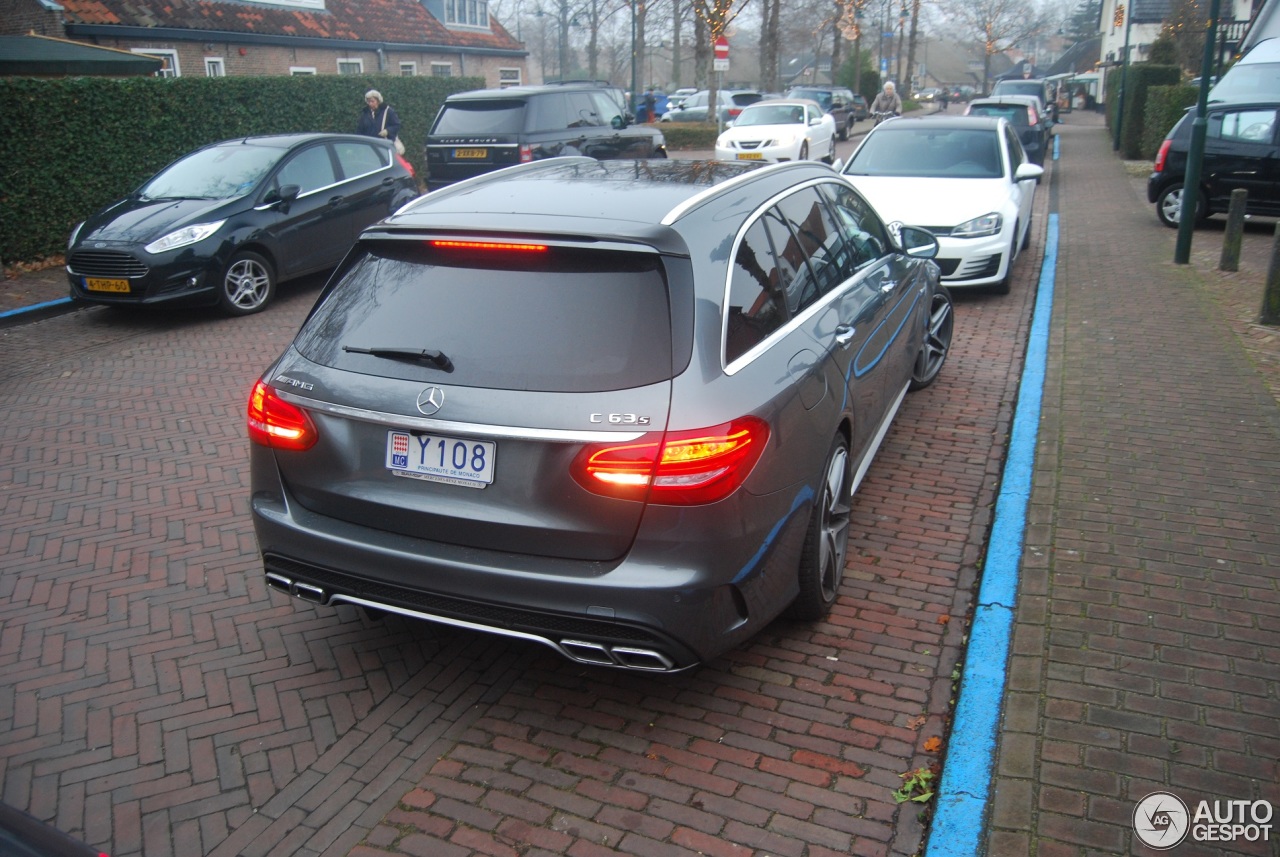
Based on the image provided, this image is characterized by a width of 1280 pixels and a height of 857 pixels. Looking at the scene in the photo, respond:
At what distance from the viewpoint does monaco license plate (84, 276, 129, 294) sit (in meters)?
9.48

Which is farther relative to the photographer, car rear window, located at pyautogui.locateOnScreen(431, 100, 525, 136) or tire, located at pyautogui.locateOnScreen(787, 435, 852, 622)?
car rear window, located at pyautogui.locateOnScreen(431, 100, 525, 136)

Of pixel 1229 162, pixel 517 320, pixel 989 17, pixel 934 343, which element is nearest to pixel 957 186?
pixel 934 343

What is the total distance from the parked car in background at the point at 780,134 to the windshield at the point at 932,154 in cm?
987

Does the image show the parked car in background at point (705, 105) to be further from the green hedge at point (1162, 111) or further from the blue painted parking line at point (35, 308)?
the blue painted parking line at point (35, 308)

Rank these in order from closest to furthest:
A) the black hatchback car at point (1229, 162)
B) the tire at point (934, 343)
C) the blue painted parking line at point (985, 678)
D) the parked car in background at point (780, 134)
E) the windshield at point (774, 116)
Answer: the blue painted parking line at point (985, 678)
the tire at point (934, 343)
the black hatchback car at point (1229, 162)
the parked car in background at point (780, 134)
the windshield at point (774, 116)

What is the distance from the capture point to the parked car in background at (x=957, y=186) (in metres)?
9.87

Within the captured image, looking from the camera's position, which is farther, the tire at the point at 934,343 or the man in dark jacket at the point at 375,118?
the man in dark jacket at the point at 375,118

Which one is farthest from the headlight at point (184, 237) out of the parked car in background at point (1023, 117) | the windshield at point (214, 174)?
the parked car in background at point (1023, 117)

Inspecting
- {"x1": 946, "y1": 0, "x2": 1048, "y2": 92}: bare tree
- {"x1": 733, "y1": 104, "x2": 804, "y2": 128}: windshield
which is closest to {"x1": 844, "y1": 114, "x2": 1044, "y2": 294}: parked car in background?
{"x1": 733, "y1": 104, "x2": 804, "y2": 128}: windshield

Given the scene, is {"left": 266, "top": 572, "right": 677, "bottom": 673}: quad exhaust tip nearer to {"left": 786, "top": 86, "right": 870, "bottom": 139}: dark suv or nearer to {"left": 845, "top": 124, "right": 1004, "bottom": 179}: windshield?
{"left": 845, "top": 124, "right": 1004, "bottom": 179}: windshield

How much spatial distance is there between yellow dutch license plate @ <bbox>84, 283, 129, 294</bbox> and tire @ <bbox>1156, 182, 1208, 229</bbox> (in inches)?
487

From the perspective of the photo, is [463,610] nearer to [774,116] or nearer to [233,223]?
[233,223]

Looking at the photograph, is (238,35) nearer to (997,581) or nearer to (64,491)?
(64,491)

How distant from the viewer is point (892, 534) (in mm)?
5117
